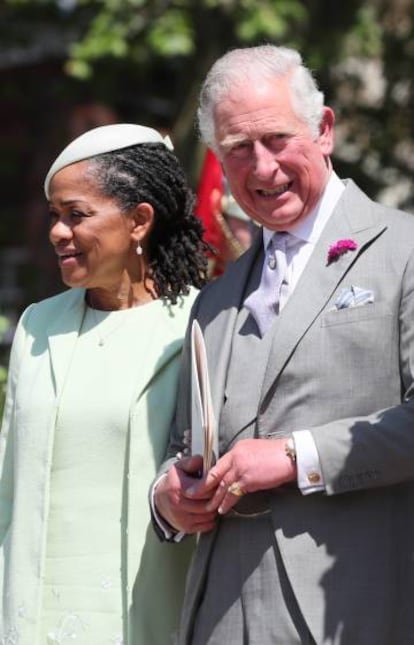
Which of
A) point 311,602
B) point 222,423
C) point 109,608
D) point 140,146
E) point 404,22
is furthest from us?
point 404,22

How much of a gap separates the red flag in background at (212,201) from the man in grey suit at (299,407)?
7.48ft

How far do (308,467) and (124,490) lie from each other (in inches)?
27.7

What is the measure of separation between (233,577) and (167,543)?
1.43 feet

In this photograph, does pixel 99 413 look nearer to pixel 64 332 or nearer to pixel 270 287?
pixel 64 332

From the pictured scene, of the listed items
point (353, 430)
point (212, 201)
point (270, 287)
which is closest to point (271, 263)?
point (270, 287)

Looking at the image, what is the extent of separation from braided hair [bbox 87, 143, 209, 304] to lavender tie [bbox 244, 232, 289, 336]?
0.51 metres

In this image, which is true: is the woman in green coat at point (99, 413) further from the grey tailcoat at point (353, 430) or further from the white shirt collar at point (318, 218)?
the white shirt collar at point (318, 218)

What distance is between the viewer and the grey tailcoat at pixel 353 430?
316 centimetres

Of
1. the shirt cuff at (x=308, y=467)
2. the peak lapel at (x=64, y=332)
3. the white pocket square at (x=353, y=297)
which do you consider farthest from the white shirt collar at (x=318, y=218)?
the peak lapel at (x=64, y=332)

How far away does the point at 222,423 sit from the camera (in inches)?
134

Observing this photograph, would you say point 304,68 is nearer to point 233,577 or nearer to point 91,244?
point 91,244

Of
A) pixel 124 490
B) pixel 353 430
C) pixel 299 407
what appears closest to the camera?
pixel 353 430

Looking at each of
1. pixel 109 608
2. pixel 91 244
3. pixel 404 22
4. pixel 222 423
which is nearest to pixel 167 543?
pixel 109 608

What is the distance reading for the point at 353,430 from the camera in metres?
3.19
